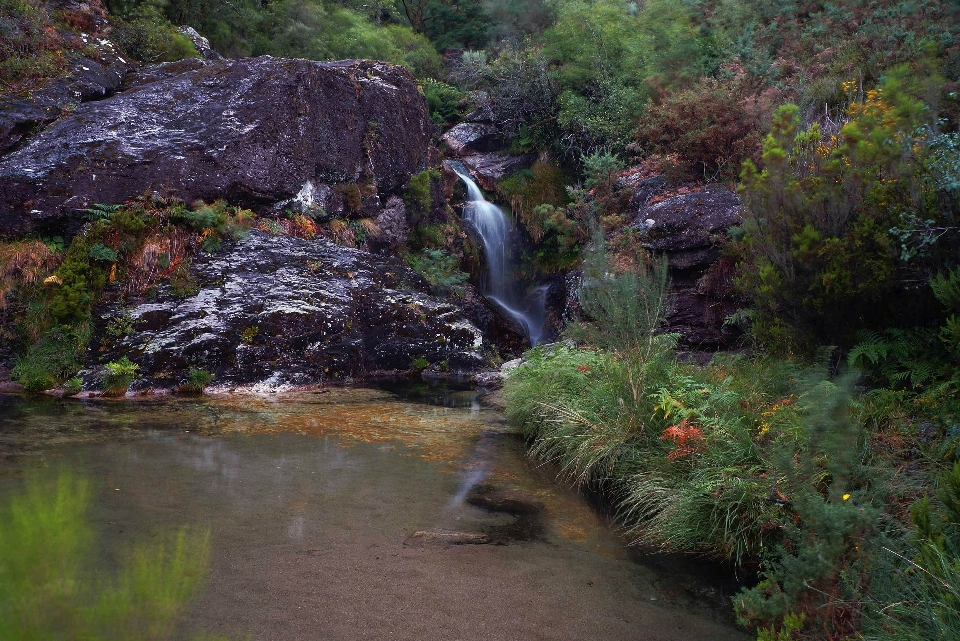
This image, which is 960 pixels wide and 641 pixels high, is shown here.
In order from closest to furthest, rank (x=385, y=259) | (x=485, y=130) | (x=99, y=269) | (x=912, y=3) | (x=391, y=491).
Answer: (x=391, y=491)
(x=99, y=269)
(x=385, y=259)
(x=912, y=3)
(x=485, y=130)

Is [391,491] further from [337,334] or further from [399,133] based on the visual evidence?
[399,133]

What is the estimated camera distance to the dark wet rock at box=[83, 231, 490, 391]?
9.48 meters

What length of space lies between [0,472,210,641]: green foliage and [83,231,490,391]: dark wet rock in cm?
676

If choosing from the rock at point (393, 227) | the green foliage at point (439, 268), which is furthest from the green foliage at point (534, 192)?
the rock at point (393, 227)

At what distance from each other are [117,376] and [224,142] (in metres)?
5.34

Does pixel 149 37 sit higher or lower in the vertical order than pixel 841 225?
higher

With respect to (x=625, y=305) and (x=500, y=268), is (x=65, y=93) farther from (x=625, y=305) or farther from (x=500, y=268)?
(x=625, y=305)

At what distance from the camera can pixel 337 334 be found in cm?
1082

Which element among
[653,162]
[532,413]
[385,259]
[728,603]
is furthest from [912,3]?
[728,603]

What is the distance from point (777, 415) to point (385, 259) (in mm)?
9774

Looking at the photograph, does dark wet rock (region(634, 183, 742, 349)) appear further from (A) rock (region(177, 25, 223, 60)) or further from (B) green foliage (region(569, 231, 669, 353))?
(A) rock (region(177, 25, 223, 60))

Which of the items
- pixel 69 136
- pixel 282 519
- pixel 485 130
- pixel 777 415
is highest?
pixel 485 130

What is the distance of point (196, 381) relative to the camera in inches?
361

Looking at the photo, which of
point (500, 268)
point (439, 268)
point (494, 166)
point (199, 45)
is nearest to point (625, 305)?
point (439, 268)
